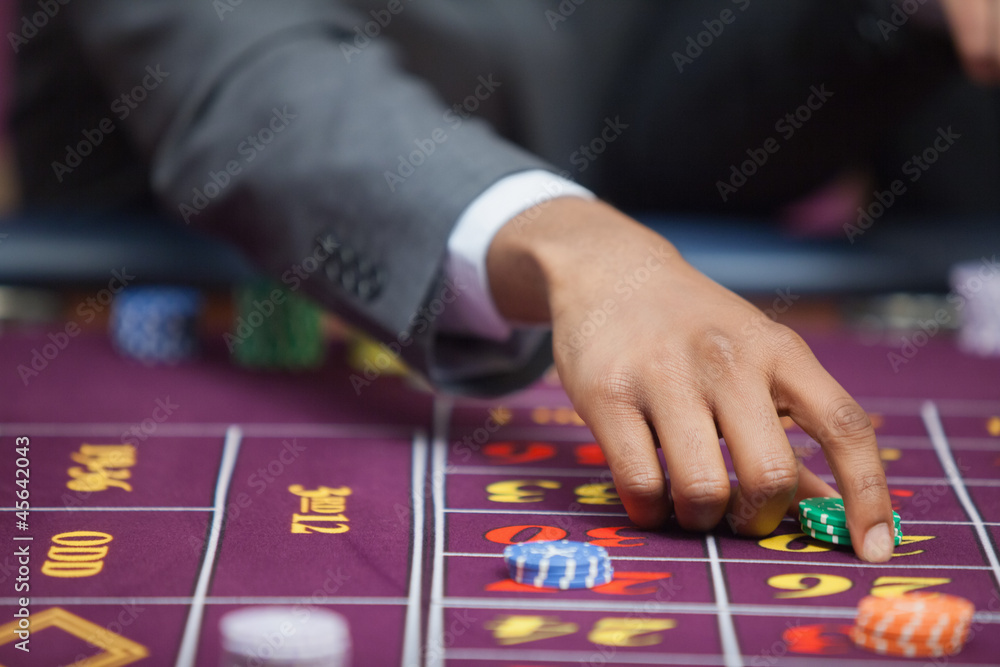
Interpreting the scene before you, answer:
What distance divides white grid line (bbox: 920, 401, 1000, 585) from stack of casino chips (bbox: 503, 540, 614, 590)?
0.43 meters

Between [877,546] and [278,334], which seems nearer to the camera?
[877,546]

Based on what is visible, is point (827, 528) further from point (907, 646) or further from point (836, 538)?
point (907, 646)

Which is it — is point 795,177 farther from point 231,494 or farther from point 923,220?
point 231,494

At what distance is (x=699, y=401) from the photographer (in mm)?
1268

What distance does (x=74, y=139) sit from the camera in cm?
311
